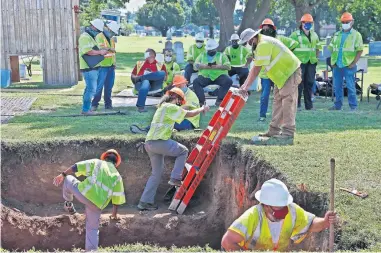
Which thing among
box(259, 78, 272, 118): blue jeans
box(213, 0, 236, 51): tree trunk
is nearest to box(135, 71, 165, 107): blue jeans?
box(259, 78, 272, 118): blue jeans

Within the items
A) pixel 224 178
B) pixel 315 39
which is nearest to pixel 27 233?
pixel 224 178

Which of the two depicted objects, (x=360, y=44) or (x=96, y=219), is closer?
(x=96, y=219)

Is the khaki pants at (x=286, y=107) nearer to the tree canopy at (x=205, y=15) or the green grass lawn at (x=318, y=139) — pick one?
the green grass lawn at (x=318, y=139)

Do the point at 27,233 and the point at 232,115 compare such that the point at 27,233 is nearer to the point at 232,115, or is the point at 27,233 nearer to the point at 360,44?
the point at 232,115

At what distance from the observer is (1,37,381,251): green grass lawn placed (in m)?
6.73

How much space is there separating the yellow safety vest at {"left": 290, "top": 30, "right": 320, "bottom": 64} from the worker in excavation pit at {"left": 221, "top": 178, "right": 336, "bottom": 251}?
872 cm

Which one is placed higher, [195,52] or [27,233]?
[195,52]

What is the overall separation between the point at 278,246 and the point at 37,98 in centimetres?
1312

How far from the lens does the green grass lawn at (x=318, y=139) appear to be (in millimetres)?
6734

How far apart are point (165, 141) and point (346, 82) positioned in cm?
605

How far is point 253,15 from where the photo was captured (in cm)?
2555

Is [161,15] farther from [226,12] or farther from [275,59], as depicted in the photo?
[275,59]

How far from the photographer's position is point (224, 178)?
33.4 feet

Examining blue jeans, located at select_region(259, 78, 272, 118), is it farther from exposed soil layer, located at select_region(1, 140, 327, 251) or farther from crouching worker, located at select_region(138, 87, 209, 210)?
crouching worker, located at select_region(138, 87, 209, 210)
